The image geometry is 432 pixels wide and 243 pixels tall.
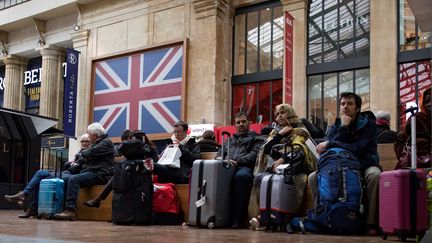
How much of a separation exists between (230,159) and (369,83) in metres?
10.3

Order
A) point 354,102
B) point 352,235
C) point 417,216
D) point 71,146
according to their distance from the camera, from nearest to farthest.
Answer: point 417,216 → point 352,235 → point 354,102 → point 71,146

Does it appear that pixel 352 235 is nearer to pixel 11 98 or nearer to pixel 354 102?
pixel 354 102

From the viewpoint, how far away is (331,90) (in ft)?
56.1

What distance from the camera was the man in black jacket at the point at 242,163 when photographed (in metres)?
6.63

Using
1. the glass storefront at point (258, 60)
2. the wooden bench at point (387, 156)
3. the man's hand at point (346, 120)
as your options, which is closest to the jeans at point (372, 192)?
the man's hand at point (346, 120)

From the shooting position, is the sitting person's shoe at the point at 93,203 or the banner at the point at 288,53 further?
the banner at the point at 288,53

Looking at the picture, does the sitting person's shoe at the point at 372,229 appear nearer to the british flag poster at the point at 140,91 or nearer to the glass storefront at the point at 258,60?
the glass storefront at the point at 258,60

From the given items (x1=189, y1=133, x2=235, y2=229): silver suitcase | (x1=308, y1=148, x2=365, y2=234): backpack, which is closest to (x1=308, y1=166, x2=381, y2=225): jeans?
(x1=308, y1=148, x2=365, y2=234): backpack

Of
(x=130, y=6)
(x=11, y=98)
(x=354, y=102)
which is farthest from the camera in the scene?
(x=11, y=98)

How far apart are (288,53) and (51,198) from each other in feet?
34.0

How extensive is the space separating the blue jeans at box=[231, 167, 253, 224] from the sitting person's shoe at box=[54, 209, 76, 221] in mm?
2874

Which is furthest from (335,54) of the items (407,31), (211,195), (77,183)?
(211,195)

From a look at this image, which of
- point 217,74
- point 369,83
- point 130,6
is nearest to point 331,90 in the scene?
point 369,83

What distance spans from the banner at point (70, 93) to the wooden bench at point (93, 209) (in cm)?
1366
